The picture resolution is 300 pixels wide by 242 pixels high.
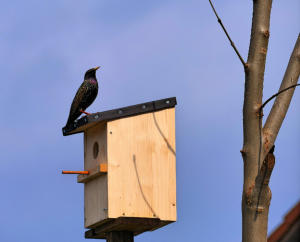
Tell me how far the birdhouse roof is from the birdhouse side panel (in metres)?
0.05

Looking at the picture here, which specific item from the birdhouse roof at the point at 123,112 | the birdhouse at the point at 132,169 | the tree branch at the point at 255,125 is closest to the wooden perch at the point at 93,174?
the birdhouse at the point at 132,169

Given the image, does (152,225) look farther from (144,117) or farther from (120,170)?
(144,117)

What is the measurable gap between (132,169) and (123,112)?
21.3 inches

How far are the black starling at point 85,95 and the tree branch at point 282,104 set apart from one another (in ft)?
9.13

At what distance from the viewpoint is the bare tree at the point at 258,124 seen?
347 cm

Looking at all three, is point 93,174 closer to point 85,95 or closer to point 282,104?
point 85,95

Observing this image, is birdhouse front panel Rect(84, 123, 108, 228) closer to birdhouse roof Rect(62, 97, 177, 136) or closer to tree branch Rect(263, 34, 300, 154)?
birdhouse roof Rect(62, 97, 177, 136)

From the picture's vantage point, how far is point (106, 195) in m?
5.29

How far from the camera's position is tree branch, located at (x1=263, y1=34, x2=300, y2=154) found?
3.65 meters

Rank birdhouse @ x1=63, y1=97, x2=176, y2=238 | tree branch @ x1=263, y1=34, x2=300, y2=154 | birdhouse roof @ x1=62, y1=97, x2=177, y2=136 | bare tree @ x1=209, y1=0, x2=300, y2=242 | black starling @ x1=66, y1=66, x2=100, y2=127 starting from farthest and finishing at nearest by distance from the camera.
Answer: black starling @ x1=66, y1=66, x2=100, y2=127
birdhouse roof @ x1=62, y1=97, x2=177, y2=136
birdhouse @ x1=63, y1=97, x2=176, y2=238
tree branch @ x1=263, y1=34, x2=300, y2=154
bare tree @ x1=209, y1=0, x2=300, y2=242

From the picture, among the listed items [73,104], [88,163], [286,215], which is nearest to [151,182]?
[88,163]

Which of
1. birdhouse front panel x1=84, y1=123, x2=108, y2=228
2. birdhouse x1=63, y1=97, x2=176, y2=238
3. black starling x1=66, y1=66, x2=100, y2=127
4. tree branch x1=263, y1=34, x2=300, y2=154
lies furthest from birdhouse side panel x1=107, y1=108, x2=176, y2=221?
tree branch x1=263, y1=34, x2=300, y2=154

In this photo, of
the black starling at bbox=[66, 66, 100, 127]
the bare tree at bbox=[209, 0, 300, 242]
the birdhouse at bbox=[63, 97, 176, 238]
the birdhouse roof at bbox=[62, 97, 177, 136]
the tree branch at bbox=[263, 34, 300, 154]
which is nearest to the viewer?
the bare tree at bbox=[209, 0, 300, 242]

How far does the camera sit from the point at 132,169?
5445mm
